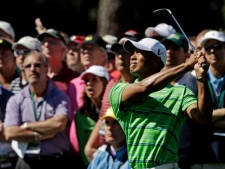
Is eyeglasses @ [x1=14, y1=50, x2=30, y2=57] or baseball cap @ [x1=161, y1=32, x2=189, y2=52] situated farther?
eyeglasses @ [x1=14, y1=50, x2=30, y2=57]

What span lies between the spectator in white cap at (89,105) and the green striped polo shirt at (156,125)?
2512 mm

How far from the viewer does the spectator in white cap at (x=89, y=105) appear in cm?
1030

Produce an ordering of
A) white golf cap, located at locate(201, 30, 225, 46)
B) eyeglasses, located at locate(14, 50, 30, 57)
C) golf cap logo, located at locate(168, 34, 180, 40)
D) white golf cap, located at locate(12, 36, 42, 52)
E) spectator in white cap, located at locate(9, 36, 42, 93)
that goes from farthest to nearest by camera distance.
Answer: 1. eyeglasses, located at locate(14, 50, 30, 57)
2. white golf cap, located at locate(12, 36, 42, 52)
3. spectator in white cap, located at locate(9, 36, 42, 93)
4. golf cap logo, located at locate(168, 34, 180, 40)
5. white golf cap, located at locate(201, 30, 225, 46)

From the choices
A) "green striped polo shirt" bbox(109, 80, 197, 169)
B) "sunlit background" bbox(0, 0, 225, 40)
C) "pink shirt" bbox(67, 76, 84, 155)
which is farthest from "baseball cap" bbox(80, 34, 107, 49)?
"sunlit background" bbox(0, 0, 225, 40)

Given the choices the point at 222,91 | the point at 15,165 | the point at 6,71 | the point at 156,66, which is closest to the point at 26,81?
the point at 6,71

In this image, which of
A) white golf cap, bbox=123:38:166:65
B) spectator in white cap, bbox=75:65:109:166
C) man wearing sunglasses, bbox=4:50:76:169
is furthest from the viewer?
spectator in white cap, bbox=75:65:109:166

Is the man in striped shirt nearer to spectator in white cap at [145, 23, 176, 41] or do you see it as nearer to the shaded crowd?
the shaded crowd

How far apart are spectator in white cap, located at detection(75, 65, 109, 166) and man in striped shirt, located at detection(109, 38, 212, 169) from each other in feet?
8.05

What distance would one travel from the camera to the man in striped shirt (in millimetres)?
7578

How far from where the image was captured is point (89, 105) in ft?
33.9

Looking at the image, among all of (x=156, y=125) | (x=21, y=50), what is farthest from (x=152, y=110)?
(x=21, y=50)

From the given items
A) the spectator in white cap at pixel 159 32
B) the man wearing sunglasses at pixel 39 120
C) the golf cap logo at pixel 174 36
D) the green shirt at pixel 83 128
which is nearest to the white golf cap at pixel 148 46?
the golf cap logo at pixel 174 36

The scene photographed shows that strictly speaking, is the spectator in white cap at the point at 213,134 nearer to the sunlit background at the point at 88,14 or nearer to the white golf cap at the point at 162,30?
the white golf cap at the point at 162,30

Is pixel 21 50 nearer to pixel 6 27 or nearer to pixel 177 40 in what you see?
pixel 6 27
